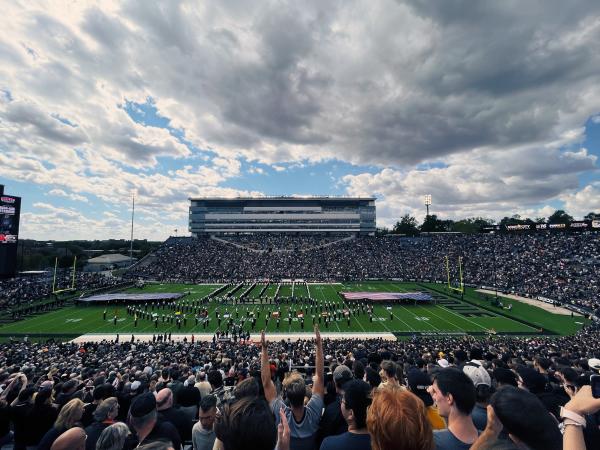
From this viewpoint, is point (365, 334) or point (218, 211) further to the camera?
point (218, 211)

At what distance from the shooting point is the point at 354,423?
2381 mm

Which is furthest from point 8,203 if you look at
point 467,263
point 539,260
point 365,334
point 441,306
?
point 539,260

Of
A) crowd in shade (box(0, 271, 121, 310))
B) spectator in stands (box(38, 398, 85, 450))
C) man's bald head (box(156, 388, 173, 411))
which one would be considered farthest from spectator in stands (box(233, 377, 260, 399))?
crowd in shade (box(0, 271, 121, 310))

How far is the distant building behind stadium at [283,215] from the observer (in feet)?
272

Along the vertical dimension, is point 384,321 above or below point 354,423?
below

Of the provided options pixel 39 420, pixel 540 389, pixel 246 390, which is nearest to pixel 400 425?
pixel 246 390

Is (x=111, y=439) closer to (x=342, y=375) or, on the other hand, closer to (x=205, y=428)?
(x=205, y=428)

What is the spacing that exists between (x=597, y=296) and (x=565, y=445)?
4012 cm

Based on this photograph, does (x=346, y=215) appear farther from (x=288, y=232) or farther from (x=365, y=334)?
(x=365, y=334)

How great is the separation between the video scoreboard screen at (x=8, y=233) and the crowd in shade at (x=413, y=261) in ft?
90.3

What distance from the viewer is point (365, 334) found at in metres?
22.7

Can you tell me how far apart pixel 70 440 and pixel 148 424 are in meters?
0.72

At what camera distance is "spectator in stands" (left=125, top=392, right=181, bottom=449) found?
3.16 metres

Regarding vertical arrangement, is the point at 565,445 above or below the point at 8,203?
below
